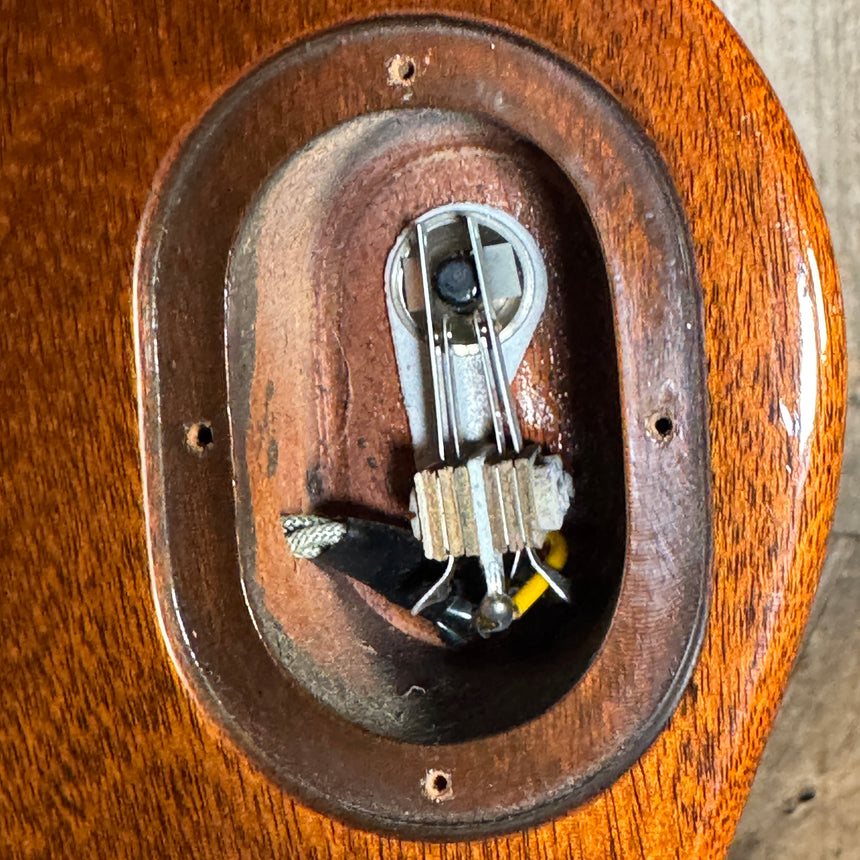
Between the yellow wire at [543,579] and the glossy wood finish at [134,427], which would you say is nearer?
the glossy wood finish at [134,427]

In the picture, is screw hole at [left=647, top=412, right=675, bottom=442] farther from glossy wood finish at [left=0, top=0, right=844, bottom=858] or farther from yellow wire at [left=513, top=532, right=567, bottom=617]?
yellow wire at [left=513, top=532, right=567, bottom=617]

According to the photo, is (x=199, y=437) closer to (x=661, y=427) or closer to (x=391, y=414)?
(x=391, y=414)

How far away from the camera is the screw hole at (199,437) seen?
677 mm

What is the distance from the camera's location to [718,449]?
0.58 meters

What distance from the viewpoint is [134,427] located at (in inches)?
25.9

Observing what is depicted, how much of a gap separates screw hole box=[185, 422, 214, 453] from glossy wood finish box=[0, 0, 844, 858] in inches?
1.6

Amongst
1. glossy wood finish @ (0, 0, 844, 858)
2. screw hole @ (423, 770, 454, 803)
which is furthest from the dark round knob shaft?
screw hole @ (423, 770, 454, 803)

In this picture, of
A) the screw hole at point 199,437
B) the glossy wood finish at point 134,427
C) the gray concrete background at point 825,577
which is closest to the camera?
the glossy wood finish at point 134,427

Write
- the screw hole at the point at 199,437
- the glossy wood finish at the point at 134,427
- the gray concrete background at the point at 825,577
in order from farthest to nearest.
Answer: the gray concrete background at the point at 825,577 < the screw hole at the point at 199,437 < the glossy wood finish at the point at 134,427

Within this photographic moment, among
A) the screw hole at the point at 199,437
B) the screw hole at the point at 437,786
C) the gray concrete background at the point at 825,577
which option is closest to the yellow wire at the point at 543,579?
the screw hole at the point at 437,786

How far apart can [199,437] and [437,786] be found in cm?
28

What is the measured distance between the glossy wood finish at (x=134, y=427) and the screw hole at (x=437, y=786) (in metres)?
0.03

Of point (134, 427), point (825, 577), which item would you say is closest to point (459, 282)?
point (134, 427)

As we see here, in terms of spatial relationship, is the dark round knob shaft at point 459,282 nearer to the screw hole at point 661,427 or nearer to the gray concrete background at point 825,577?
the screw hole at point 661,427
